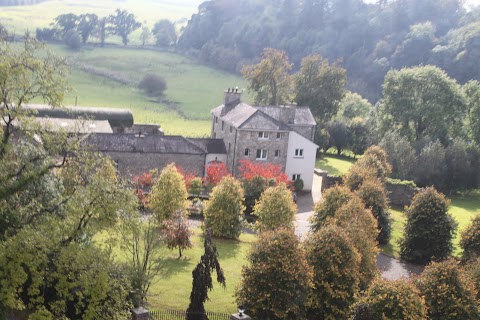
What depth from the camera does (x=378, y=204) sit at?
1614 inches

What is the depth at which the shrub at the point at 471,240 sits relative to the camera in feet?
118

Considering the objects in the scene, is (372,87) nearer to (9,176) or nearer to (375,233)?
(375,233)

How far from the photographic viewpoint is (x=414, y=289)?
915 inches

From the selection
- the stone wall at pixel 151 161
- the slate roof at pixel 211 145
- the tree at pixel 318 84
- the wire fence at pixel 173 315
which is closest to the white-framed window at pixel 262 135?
the slate roof at pixel 211 145

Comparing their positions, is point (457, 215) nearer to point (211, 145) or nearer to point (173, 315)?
point (211, 145)

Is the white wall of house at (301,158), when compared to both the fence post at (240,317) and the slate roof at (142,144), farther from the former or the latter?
the fence post at (240,317)

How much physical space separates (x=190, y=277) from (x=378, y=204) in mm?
15431

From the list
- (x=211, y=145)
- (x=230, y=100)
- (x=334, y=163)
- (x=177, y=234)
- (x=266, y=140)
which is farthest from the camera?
(x=334, y=163)

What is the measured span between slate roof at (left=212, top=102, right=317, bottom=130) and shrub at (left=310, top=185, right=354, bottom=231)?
612 inches

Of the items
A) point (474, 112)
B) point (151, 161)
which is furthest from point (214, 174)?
point (474, 112)

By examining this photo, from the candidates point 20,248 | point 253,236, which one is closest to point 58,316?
point 20,248

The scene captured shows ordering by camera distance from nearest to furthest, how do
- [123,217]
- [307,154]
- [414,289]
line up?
[123,217] → [414,289] → [307,154]

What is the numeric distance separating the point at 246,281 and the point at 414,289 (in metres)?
6.43

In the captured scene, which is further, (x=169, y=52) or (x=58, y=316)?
(x=169, y=52)
